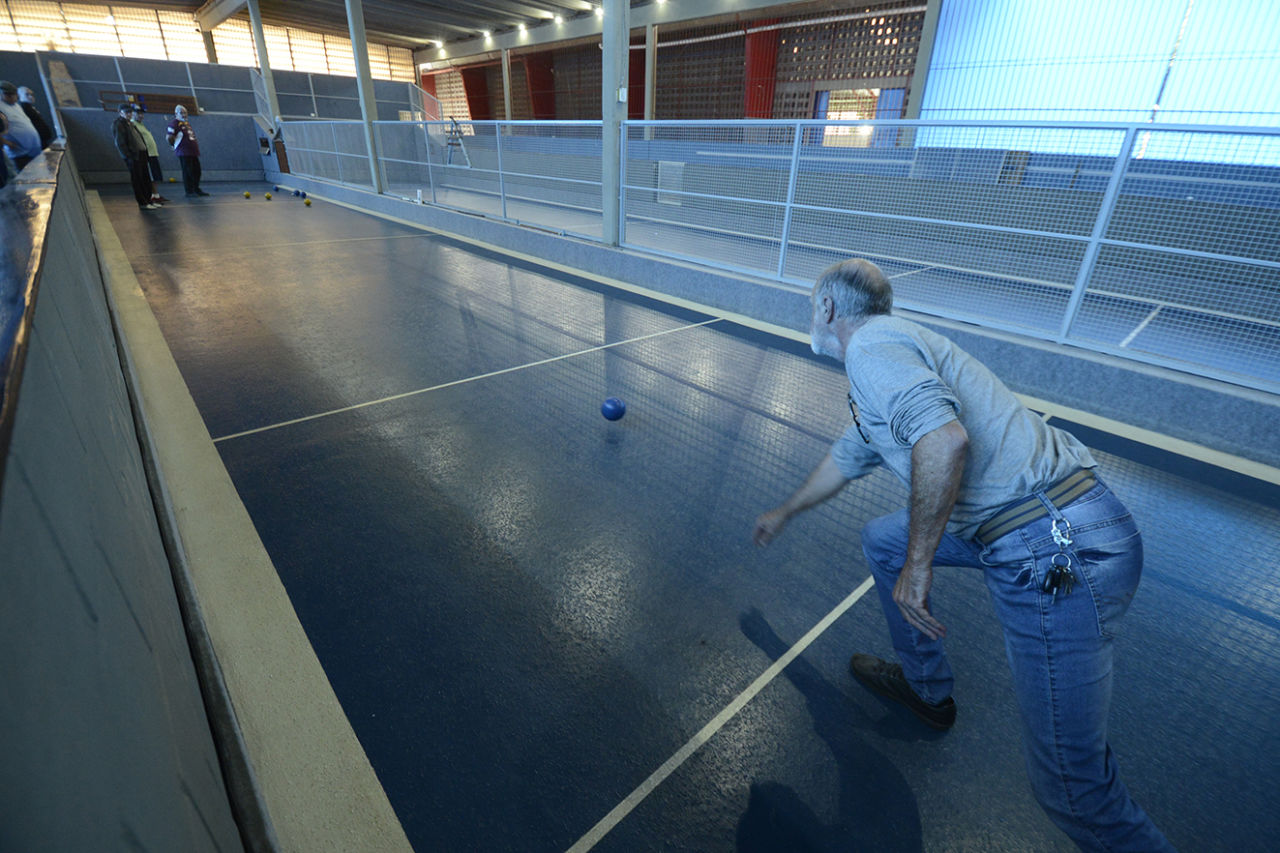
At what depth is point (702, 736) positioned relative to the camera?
1987 mm

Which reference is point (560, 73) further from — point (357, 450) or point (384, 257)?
point (357, 450)

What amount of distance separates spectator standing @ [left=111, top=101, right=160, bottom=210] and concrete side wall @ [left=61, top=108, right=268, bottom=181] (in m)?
5.27

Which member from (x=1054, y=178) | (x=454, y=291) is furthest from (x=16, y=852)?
(x=1054, y=178)

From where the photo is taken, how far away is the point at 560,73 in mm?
22219

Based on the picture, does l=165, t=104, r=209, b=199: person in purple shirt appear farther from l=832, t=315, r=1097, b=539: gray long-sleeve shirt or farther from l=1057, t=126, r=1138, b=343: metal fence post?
l=832, t=315, r=1097, b=539: gray long-sleeve shirt

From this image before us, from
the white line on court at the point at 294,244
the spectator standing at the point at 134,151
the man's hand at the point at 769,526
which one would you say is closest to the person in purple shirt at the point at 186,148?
the spectator standing at the point at 134,151

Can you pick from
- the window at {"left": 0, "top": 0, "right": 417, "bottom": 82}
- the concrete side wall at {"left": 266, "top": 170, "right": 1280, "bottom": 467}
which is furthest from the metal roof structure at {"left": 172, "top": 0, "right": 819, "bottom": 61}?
the concrete side wall at {"left": 266, "top": 170, "right": 1280, "bottom": 467}

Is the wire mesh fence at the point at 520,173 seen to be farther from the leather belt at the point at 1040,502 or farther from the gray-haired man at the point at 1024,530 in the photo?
the leather belt at the point at 1040,502

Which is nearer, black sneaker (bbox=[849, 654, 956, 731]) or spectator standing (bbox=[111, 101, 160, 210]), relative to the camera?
black sneaker (bbox=[849, 654, 956, 731])

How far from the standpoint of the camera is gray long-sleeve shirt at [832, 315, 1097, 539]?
155 cm

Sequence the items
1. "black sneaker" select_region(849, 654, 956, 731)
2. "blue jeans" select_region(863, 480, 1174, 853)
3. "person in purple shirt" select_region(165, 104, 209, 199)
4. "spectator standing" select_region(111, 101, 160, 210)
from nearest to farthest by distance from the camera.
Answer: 1. "blue jeans" select_region(863, 480, 1174, 853)
2. "black sneaker" select_region(849, 654, 956, 731)
3. "spectator standing" select_region(111, 101, 160, 210)
4. "person in purple shirt" select_region(165, 104, 209, 199)

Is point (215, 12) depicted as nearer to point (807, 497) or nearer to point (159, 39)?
Result: point (159, 39)

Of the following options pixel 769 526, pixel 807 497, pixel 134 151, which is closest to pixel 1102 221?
pixel 807 497

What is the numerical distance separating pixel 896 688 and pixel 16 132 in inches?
557
